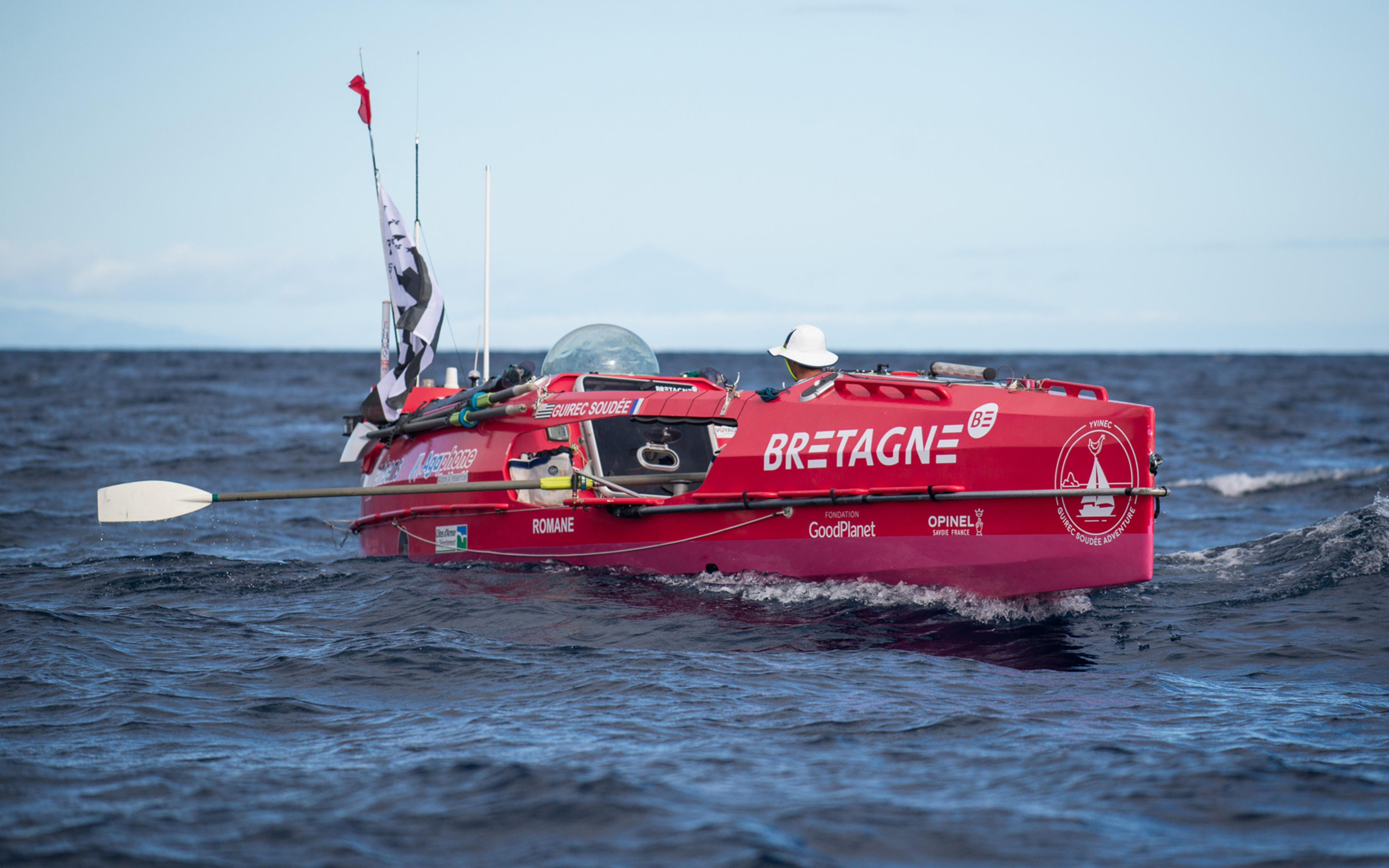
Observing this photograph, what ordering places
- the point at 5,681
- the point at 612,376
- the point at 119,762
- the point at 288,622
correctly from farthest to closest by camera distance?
the point at 612,376 < the point at 288,622 < the point at 5,681 < the point at 119,762

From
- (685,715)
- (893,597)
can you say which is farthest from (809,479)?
(685,715)

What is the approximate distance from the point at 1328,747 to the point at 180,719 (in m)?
4.66

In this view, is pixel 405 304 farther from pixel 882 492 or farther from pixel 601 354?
pixel 882 492

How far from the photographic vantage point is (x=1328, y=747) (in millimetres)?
4516

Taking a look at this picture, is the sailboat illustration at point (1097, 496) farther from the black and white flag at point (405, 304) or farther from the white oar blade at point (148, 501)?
the black and white flag at point (405, 304)

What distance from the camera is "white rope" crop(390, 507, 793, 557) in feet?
23.9

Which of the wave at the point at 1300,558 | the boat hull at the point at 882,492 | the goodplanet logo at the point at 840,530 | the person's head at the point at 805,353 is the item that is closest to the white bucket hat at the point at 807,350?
the person's head at the point at 805,353

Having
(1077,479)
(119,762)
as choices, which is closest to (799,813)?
(119,762)

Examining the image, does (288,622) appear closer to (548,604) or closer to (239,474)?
(548,604)

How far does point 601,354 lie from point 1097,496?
4331 mm

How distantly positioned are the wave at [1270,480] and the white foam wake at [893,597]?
8763 millimetres

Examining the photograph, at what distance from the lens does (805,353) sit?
28.6ft

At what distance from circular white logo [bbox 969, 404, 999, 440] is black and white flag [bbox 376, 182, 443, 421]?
5444 millimetres

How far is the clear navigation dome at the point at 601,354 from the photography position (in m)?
9.27
